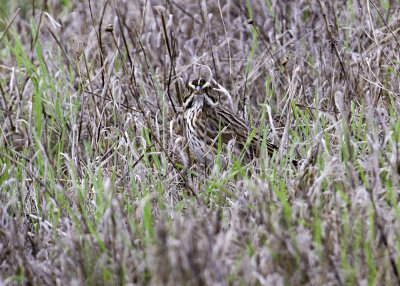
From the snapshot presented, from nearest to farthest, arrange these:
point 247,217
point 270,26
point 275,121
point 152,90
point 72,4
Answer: point 247,217 → point 275,121 → point 152,90 → point 270,26 → point 72,4

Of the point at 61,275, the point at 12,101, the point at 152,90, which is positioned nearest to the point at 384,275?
the point at 61,275

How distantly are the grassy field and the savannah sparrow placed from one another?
0.12m

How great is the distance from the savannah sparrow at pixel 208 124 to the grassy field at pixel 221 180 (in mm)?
125

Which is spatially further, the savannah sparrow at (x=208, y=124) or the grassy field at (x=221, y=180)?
the savannah sparrow at (x=208, y=124)

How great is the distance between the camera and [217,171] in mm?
4156

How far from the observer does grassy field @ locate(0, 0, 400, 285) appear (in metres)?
2.85

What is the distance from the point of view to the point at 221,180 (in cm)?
404

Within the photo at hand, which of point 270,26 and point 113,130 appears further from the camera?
point 270,26

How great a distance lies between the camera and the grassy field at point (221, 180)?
285cm

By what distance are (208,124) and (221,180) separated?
1.00 meters

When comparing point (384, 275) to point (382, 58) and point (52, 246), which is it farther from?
point (382, 58)

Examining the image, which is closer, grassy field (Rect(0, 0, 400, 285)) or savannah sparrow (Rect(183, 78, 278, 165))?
grassy field (Rect(0, 0, 400, 285))

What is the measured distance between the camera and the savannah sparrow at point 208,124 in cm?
485

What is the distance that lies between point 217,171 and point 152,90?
1.61 m
